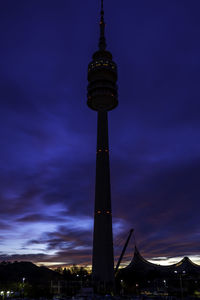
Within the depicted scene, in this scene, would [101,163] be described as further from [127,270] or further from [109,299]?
[127,270]

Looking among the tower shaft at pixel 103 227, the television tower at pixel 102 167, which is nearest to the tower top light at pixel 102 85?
the television tower at pixel 102 167

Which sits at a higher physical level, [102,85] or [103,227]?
[102,85]

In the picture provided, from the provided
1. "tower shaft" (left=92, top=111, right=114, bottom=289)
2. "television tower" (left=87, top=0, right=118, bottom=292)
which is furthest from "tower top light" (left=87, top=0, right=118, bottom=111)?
"tower shaft" (left=92, top=111, right=114, bottom=289)

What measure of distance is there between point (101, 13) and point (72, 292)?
4064 inches

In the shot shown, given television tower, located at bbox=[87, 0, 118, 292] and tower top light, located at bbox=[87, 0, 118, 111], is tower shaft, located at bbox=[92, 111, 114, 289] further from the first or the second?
tower top light, located at bbox=[87, 0, 118, 111]

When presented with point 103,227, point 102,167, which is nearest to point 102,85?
point 102,167

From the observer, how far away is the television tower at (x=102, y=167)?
8225 cm

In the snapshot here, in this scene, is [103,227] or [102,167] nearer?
[103,227]

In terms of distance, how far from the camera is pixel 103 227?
84250 mm

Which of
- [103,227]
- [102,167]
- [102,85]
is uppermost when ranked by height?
[102,85]

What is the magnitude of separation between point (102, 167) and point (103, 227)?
17.6 metres

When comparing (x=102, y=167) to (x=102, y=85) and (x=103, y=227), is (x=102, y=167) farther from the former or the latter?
(x=102, y=85)

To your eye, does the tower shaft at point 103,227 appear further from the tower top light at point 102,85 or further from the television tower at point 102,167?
the tower top light at point 102,85

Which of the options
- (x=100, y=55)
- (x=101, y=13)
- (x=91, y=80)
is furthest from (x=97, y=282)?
(x=101, y=13)
